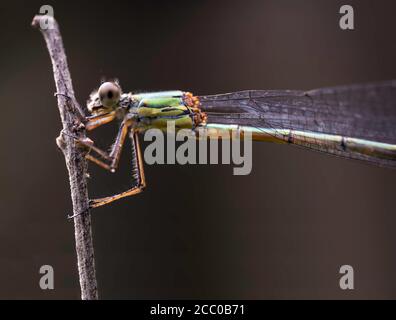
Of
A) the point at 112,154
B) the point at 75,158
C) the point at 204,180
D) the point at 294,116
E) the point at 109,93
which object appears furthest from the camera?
the point at 204,180

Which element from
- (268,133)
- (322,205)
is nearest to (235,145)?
(268,133)

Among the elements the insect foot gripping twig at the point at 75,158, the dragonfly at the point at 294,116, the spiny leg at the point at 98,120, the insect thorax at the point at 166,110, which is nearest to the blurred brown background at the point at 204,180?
the dragonfly at the point at 294,116

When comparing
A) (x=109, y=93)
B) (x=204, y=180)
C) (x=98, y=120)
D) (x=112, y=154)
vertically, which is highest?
(x=109, y=93)

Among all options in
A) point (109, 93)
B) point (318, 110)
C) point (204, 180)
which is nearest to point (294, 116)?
point (318, 110)

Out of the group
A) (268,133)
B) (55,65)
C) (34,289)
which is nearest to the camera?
(55,65)

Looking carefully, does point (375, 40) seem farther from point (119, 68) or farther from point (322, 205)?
point (119, 68)

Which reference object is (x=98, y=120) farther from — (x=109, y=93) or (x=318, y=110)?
(x=318, y=110)

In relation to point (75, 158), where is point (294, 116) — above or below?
above
